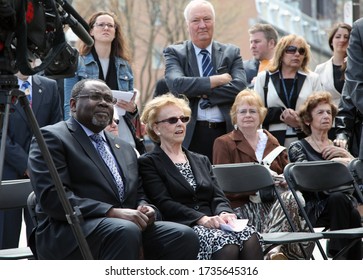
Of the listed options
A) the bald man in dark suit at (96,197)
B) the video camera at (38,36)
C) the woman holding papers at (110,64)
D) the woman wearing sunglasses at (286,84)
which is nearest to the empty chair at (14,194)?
the bald man in dark suit at (96,197)

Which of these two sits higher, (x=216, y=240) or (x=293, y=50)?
(x=293, y=50)

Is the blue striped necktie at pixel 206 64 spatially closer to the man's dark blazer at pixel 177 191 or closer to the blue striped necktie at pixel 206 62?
the blue striped necktie at pixel 206 62

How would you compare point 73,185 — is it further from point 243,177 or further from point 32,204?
point 243,177

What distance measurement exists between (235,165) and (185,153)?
623 millimetres

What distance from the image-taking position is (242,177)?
8.01 meters

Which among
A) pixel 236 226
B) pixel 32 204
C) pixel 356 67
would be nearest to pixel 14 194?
pixel 32 204

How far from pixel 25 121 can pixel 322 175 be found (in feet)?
8.14

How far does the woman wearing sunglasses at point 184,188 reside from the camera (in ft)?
22.5

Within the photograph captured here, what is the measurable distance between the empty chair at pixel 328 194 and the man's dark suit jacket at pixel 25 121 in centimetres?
199

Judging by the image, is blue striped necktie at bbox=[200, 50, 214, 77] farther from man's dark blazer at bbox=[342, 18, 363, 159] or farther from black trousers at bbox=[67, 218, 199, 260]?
black trousers at bbox=[67, 218, 199, 260]

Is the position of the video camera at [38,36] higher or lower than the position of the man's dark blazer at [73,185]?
higher

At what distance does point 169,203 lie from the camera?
7.13 metres

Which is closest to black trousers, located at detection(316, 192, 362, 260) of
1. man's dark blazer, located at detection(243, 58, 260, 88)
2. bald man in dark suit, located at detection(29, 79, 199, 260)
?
bald man in dark suit, located at detection(29, 79, 199, 260)
